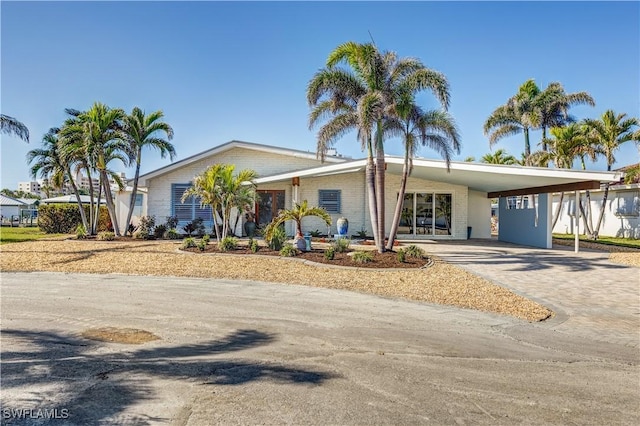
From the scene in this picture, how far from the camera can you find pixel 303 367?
428 cm

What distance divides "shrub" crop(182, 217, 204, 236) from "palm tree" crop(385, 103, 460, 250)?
33.3ft

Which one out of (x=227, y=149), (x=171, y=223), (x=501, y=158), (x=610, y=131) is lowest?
(x=171, y=223)

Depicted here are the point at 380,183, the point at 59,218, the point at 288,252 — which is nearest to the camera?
the point at 288,252

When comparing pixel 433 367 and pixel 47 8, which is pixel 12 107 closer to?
Answer: pixel 47 8

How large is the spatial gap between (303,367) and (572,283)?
8.14 meters

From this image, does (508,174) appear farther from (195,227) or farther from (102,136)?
(102,136)

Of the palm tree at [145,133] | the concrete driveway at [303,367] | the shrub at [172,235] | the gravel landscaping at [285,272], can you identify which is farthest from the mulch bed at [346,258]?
the palm tree at [145,133]

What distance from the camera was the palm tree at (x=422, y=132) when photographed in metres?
12.7

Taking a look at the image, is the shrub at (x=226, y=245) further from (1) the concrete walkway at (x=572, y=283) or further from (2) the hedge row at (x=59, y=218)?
(2) the hedge row at (x=59, y=218)

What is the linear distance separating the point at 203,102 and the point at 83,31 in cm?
693

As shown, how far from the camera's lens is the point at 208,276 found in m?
9.98

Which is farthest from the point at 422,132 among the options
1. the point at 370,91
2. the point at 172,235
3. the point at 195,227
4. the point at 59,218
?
the point at 59,218

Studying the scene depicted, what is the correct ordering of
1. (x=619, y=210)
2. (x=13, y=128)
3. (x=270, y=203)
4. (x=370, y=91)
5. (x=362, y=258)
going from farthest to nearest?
(x=619, y=210) → (x=270, y=203) → (x=13, y=128) → (x=370, y=91) → (x=362, y=258)

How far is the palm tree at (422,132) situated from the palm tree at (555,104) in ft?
46.4
